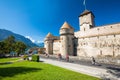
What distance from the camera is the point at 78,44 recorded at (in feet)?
148

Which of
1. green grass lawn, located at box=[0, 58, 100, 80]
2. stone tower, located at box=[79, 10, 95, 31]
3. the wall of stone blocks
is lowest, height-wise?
green grass lawn, located at box=[0, 58, 100, 80]

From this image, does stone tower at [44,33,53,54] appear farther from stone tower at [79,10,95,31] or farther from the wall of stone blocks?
the wall of stone blocks

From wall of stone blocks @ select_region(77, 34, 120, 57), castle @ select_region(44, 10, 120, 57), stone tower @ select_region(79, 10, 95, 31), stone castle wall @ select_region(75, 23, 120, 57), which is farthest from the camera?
stone tower @ select_region(79, 10, 95, 31)

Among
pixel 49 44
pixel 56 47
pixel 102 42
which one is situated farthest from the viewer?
pixel 49 44

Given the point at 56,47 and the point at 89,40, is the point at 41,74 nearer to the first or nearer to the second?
the point at 89,40

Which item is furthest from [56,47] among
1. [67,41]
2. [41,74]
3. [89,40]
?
[41,74]

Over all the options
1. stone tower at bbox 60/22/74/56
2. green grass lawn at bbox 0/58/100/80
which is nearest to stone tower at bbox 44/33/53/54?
stone tower at bbox 60/22/74/56

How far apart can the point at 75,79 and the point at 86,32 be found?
37.6 meters

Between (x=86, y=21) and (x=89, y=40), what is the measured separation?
12862mm

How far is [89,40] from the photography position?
1615 inches

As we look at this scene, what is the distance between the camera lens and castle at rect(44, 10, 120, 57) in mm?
34797

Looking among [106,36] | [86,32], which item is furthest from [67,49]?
[106,36]

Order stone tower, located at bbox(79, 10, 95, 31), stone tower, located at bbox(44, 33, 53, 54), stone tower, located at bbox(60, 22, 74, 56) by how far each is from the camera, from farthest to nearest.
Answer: stone tower, located at bbox(44, 33, 53, 54)
stone tower, located at bbox(79, 10, 95, 31)
stone tower, located at bbox(60, 22, 74, 56)

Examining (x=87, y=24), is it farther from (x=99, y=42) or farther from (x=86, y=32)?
(x=99, y=42)
